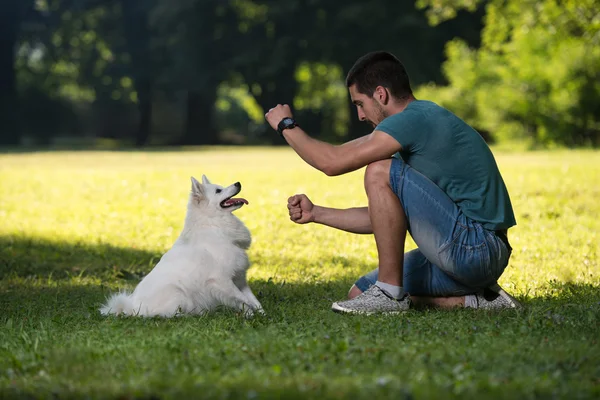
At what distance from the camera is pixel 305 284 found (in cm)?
738

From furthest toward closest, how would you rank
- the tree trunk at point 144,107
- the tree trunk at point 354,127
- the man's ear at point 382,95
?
the tree trunk at point 144,107 → the tree trunk at point 354,127 → the man's ear at point 382,95

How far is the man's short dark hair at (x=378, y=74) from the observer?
5462 millimetres

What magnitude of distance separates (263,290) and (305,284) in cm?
48

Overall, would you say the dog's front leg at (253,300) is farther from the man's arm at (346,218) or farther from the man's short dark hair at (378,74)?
the man's short dark hair at (378,74)

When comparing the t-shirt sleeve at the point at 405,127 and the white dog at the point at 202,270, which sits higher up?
the t-shirt sleeve at the point at 405,127

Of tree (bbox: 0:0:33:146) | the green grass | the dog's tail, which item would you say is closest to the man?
the green grass

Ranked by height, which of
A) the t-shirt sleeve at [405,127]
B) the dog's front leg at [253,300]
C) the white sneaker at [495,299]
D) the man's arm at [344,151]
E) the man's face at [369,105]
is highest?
the man's face at [369,105]

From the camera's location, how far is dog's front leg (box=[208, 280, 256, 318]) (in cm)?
581

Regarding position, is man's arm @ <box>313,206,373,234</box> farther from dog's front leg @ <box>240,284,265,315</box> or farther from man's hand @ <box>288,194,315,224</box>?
dog's front leg @ <box>240,284,265,315</box>

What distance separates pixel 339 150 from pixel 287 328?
48.4 inches

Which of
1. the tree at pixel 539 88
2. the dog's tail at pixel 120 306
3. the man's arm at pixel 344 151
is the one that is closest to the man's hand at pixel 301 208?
the man's arm at pixel 344 151

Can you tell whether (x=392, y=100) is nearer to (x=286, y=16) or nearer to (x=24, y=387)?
(x=24, y=387)

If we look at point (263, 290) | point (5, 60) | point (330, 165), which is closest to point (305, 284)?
point (263, 290)

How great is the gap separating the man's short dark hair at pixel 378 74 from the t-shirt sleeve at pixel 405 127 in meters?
0.27
